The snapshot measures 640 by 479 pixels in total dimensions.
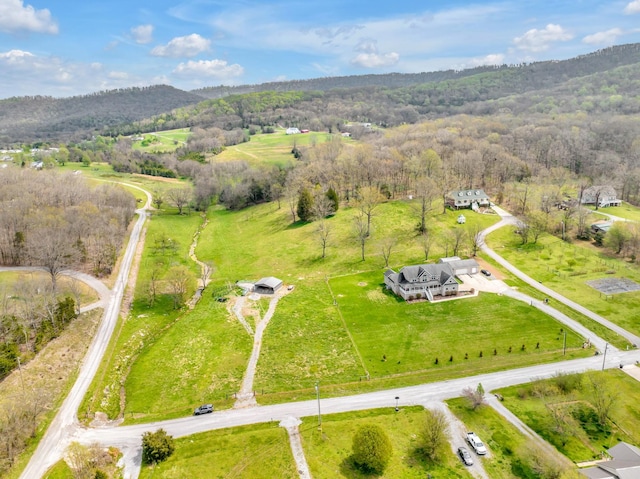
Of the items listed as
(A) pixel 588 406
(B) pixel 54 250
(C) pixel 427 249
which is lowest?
(A) pixel 588 406

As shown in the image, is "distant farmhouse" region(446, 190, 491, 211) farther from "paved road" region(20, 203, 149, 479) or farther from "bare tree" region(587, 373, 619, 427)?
"paved road" region(20, 203, 149, 479)

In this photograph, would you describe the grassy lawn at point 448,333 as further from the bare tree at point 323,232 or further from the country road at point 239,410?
the bare tree at point 323,232

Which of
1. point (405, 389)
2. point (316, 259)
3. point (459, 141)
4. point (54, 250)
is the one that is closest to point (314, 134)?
point (459, 141)

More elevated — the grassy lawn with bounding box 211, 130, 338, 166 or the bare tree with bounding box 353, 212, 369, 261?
the grassy lawn with bounding box 211, 130, 338, 166

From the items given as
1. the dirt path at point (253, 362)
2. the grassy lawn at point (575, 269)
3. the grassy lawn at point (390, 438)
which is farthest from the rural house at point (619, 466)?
the dirt path at point (253, 362)

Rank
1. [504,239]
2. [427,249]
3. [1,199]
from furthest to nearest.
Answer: [1,199] → [504,239] → [427,249]

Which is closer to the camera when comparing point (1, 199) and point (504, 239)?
point (504, 239)

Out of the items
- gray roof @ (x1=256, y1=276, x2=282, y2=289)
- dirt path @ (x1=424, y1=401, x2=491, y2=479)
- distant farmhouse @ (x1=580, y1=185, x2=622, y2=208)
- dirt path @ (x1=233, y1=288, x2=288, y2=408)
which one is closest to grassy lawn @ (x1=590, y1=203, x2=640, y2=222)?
distant farmhouse @ (x1=580, y1=185, x2=622, y2=208)

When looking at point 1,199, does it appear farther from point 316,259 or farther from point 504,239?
point 504,239
